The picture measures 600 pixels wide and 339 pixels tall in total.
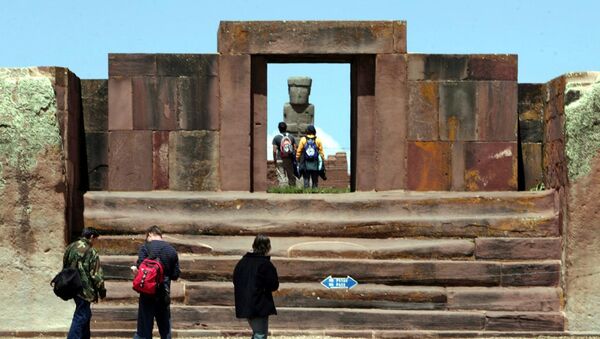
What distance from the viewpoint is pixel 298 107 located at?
3450 cm

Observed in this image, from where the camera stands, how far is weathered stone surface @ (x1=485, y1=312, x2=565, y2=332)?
18.3 meters

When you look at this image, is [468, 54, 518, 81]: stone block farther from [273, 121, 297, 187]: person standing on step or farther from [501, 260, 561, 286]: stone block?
[273, 121, 297, 187]: person standing on step

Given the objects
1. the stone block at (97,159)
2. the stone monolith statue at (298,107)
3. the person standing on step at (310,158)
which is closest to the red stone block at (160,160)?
the stone block at (97,159)

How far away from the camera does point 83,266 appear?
15.4 metres

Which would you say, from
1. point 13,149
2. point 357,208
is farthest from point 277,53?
point 13,149

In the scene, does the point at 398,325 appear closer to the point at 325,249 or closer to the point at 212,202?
the point at 325,249

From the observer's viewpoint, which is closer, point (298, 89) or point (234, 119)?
point (234, 119)

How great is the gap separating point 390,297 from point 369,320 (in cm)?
46

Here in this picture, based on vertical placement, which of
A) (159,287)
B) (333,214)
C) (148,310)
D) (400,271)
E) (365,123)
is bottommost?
(148,310)

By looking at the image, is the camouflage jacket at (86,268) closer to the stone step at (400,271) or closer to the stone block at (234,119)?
the stone step at (400,271)

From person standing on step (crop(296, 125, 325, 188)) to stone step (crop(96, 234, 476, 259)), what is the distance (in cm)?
401

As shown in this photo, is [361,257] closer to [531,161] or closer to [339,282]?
[339,282]

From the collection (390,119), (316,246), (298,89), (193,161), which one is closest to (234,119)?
(193,161)

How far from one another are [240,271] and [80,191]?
19.4 feet
